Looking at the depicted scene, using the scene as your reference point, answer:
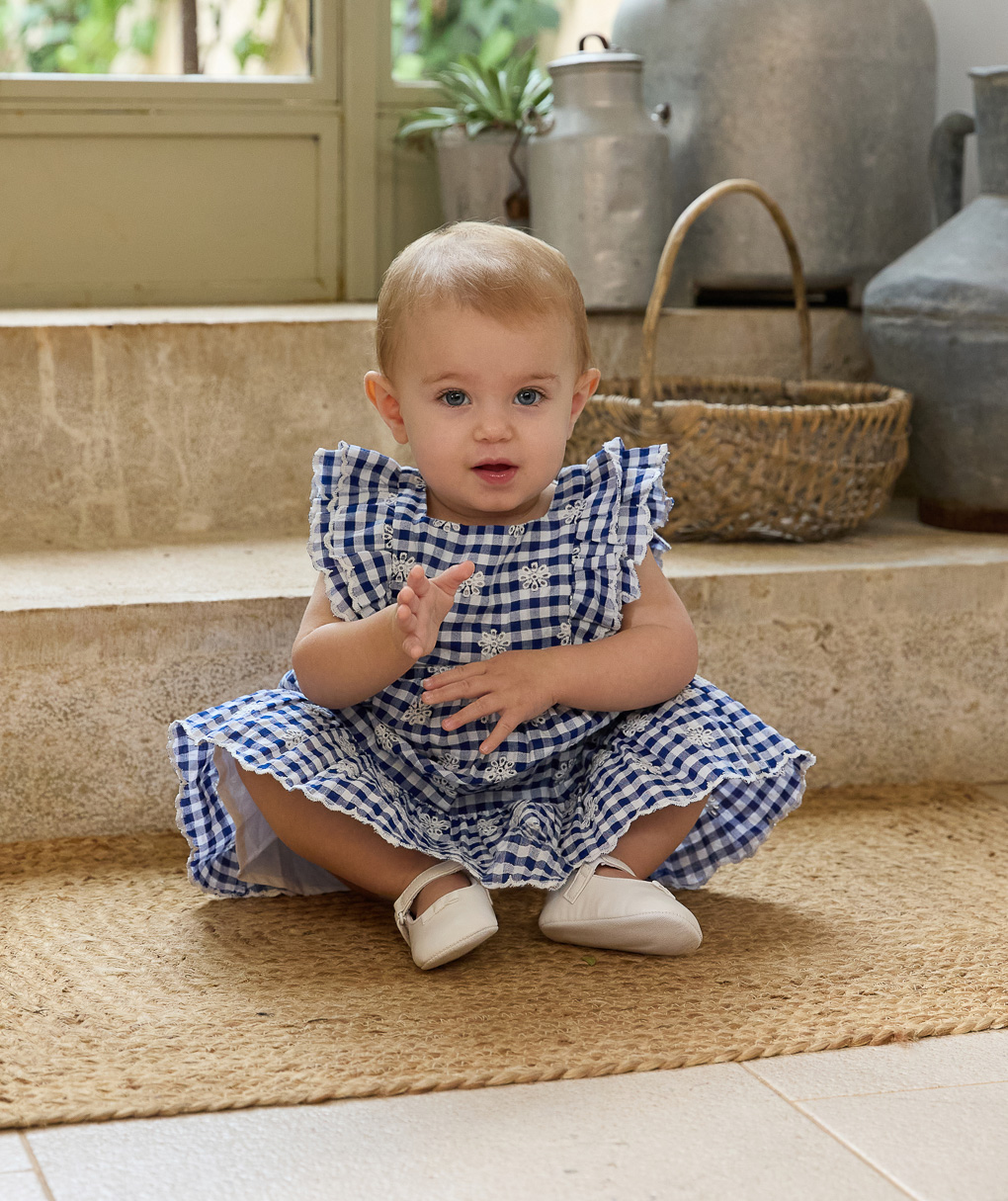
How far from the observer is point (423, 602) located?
3.52ft

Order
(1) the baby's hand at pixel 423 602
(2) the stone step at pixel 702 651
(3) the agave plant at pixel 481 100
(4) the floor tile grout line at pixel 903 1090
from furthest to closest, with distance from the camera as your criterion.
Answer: (3) the agave plant at pixel 481 100 < (2) the stone step at pixel 702 651 < (1) the baby's hand at pixel 423 602 < (4) the floor tile grout line at pixel 903 1090

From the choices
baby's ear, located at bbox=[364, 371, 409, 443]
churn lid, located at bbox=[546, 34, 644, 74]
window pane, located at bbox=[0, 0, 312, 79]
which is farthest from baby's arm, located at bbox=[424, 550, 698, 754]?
window pane, located at bbox=[0, 0, 312, 79]

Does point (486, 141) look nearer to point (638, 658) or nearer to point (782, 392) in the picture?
point (782, 392)

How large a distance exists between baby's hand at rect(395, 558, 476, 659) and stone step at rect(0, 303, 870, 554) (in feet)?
2.46

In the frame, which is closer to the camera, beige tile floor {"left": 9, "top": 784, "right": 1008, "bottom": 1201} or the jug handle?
beige tile floor {"left": 9, "top": 784, "right": 1008, "bottom": 1201}

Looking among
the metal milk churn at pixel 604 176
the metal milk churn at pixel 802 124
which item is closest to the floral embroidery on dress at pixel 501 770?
the metal milk churn at pixel 604 176

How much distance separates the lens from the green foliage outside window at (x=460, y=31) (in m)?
2.49

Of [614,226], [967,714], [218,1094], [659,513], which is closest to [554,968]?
[218,1094]

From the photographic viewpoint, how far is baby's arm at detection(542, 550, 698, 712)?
3.93 feet

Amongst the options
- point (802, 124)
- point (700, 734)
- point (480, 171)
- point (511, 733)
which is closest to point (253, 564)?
point (511, 733)

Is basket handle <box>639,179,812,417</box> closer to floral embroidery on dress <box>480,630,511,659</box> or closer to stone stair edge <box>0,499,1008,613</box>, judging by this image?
stone stair edge <box>0,499,1008,613</box>

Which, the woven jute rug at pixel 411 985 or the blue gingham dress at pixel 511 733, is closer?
the woven jute rug at pixel 411 985

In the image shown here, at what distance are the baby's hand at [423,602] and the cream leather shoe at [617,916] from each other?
0.81 ft

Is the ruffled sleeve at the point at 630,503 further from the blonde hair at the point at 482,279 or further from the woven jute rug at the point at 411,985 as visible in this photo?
the woven jute rug at the point at 411,985
